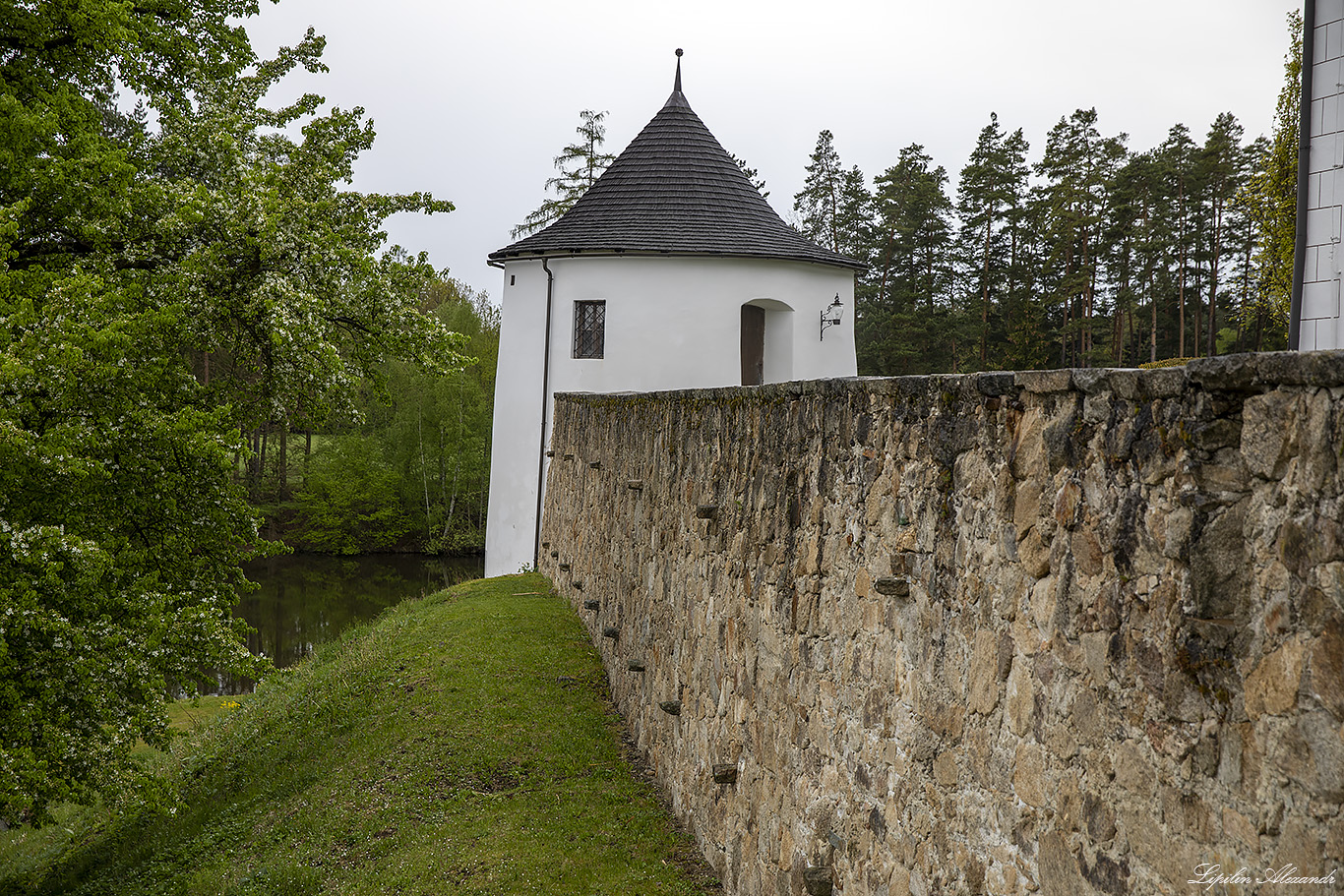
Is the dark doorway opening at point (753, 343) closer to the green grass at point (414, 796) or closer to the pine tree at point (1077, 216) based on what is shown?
the green grass at point (414, 796)

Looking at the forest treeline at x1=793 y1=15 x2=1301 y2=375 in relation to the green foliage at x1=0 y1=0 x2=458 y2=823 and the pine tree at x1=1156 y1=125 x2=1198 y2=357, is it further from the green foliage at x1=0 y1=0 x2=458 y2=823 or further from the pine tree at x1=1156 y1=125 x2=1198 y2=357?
the green foliage at x1=0 y1=0 x2=458 y2=823

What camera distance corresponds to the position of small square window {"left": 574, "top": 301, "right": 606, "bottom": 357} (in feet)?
63.8

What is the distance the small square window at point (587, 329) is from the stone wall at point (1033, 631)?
13269mm

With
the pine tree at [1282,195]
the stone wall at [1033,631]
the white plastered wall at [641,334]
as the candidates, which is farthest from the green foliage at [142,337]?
the pine tree at [1282,195]

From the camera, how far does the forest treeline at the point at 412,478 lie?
130 feet

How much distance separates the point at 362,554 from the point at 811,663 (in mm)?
37080

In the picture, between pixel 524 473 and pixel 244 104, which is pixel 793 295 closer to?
pixel 524 473

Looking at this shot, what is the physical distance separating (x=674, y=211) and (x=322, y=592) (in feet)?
60.0

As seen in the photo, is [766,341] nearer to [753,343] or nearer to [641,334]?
[753,343]

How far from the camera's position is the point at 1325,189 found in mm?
7242

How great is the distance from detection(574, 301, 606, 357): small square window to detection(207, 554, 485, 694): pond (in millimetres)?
8821

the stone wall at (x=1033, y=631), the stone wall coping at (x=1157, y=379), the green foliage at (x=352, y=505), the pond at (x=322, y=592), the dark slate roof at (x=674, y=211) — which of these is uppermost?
the dark slate roof at (x=674, y=211)

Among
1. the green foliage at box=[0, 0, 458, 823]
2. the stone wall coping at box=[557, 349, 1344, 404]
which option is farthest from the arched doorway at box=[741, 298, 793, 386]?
the stone wall coping at box=[557, 349, 1344, 404]

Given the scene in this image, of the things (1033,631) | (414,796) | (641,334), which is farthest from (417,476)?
(1033,631)
